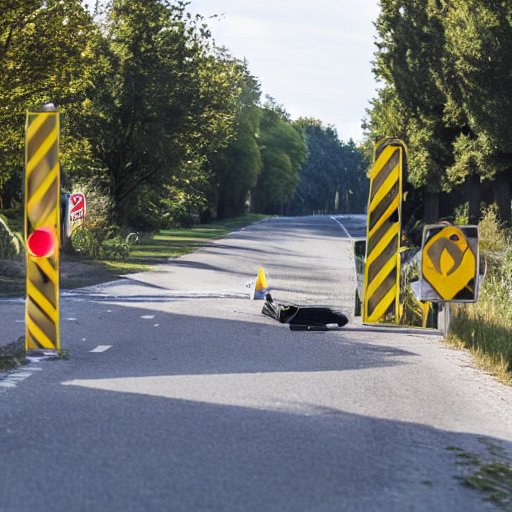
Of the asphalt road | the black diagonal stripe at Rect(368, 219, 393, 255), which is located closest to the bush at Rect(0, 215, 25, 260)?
the asphalt road

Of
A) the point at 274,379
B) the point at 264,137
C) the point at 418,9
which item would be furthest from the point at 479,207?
the point at 264,137

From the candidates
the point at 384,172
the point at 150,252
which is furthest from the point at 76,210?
the point at 384,172

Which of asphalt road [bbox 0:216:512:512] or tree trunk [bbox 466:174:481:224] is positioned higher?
tree trunk [bbox 466:174:481:224]

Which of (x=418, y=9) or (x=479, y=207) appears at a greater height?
(x=418, y=9)

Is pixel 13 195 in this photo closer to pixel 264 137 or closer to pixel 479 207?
pixel 479 207

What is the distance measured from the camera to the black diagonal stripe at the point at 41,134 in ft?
28.3

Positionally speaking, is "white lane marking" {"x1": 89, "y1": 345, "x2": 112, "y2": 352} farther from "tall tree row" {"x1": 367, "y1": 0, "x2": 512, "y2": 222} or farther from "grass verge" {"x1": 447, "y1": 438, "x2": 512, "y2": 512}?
"tall tree row" {"x1": 367, "y1": 0, "x2": 512, "y2": 222}

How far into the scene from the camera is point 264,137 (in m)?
117

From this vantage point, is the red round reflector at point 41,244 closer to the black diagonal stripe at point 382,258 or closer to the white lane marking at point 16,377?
the white lane marking at point 16,377

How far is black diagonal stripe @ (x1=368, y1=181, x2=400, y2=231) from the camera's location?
7738 millimetres

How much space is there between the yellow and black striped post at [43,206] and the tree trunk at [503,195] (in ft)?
106

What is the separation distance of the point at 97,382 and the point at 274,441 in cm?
266

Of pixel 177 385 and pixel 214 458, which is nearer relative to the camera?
pixel 214 458

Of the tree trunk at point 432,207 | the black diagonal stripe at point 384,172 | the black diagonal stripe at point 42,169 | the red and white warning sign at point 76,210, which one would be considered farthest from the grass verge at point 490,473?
the tree trunk at point 432,207
